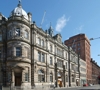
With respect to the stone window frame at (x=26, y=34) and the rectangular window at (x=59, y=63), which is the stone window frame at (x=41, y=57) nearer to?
the stone window frame at (x=26, y=34)

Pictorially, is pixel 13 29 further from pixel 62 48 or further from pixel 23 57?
pixel 62 48

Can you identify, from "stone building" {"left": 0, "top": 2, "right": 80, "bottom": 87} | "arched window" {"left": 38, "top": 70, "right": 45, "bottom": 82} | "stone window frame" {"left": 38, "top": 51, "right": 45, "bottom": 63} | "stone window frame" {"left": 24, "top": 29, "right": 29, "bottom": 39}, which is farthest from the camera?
"stone window frame" {"left": 38, "top": 51, "right": 45, "bottom": 63}

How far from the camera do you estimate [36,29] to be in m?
43.2

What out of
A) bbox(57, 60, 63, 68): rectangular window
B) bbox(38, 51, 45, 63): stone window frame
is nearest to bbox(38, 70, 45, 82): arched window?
bbox(38, 51, 45, 63): stone window frame

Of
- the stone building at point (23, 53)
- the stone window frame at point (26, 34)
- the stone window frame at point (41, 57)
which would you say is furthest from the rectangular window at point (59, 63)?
the stone window frame at point (26, 34)

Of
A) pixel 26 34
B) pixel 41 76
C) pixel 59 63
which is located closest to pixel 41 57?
pixel 41 76

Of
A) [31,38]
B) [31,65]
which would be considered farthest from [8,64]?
[31,38]

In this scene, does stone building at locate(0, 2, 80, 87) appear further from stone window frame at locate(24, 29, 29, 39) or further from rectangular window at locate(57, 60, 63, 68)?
rectangular window at locate(57, 60, 63, 68)

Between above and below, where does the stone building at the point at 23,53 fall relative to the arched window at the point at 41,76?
above

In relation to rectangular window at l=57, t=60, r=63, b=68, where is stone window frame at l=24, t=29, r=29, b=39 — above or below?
above

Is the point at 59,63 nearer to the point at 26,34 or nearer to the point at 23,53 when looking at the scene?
the point at 26,34

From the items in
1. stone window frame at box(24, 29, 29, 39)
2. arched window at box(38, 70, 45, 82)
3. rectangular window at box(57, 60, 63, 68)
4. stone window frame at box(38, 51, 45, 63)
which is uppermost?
stone window frame at box(24, 29, 29, 39)

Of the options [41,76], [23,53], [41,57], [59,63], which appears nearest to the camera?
[23,53]

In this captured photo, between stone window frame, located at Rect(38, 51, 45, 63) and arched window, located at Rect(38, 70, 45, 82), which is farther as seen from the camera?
stone window frame, located at Rect(38, 51, 45, 63)
